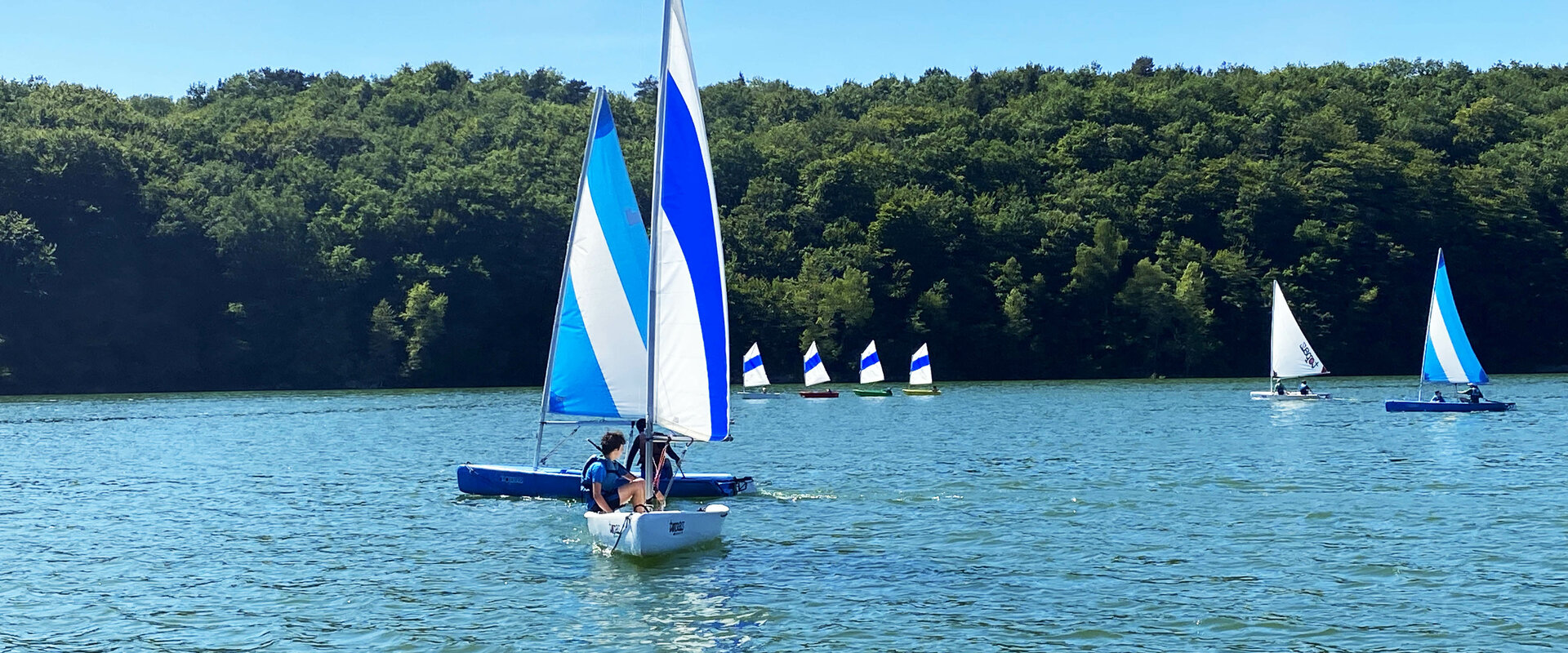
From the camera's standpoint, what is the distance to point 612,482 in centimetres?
2448

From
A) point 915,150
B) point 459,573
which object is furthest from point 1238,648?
point 915,150

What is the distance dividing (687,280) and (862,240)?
108m

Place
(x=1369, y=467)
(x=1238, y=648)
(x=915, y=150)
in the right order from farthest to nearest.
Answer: (x=915, y=150), (x=1369, y=467), (x=1238, y=648)

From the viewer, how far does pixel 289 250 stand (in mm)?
120812

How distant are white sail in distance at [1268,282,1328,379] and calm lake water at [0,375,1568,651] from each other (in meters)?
28.5

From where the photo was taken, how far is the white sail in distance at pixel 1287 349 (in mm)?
81250

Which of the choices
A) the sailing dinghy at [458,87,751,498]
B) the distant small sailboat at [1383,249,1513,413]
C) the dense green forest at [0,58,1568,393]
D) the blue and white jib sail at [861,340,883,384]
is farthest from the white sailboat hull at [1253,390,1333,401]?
the sailing dinghy at [458,87,751,498]

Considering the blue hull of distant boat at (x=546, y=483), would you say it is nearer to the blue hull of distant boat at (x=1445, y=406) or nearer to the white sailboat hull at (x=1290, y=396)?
the blue hull of distant boat at (x=1445, y=406)

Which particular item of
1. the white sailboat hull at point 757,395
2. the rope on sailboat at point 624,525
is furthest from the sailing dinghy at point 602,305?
the white sailboat hull at point 757,395

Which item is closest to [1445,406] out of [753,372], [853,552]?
[753,372]

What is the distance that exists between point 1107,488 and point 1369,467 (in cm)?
888

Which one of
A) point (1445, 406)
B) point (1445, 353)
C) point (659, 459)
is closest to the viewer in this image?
point (659, 459)

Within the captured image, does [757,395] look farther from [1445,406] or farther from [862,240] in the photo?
[1445,406]

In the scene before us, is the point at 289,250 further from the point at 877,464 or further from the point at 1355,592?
the point at 1355,592
